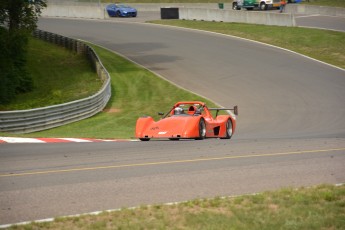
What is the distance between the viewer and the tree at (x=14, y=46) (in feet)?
111

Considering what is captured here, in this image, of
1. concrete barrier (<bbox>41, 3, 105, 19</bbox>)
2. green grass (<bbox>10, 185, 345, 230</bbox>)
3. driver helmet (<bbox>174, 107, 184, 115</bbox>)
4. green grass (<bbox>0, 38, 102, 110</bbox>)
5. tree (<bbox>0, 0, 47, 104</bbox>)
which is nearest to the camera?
green grass (<bbox>10, 185, 345, 230</bbox>)

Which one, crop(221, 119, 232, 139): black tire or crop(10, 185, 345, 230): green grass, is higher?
crop(10, 185, 345, 230): green grass

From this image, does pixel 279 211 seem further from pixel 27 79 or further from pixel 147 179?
pixel 27 79

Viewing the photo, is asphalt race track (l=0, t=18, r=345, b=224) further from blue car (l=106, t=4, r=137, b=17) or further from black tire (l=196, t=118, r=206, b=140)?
blue car (l=106, t=4, r=137, b=17)

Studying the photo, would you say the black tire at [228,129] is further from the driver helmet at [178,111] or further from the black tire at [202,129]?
the driver helmet at [178,111]

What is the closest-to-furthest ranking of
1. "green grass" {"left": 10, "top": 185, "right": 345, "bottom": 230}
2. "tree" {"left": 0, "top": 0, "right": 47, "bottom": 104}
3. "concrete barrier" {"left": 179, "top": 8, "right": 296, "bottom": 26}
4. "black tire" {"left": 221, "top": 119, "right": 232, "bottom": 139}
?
"green grass" {"left": 10, "top": 185, "right": 345, "bottom": 230} < "black tire" {"left": 221, "top": 119, "right": 232, "bottom": 139} < "tree" {"left": 0, "top": 0, "right": 47, "bottom": 104} < "concrete barrier" {"left": 179, "top": 8, "right": 296, "bottom": 26}

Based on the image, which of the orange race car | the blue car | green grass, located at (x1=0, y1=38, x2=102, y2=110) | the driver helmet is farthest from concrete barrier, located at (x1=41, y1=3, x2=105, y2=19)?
the driver helmet

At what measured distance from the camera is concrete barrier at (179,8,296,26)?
54312 millimetres

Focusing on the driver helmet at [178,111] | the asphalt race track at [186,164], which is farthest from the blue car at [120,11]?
the driver helmet at [178,111]

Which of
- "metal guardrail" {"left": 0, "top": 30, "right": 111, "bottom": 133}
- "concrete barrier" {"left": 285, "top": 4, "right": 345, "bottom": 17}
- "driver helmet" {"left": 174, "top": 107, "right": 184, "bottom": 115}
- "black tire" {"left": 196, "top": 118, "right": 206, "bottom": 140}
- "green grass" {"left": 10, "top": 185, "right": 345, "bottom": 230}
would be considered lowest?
"concrete barrier" {"left": 285, "top": 4, "right": 345, "bottom": 17}

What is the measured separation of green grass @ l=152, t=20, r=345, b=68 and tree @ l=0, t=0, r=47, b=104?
17.6 m

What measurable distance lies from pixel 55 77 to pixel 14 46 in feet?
17.0

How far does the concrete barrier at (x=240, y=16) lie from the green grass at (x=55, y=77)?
16169 millimetres

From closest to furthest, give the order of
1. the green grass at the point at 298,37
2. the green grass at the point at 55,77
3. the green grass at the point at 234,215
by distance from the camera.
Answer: the green grass at the point at 234,215 < the green grass at the point at 55,77 < the green grass at the point at 298,37
